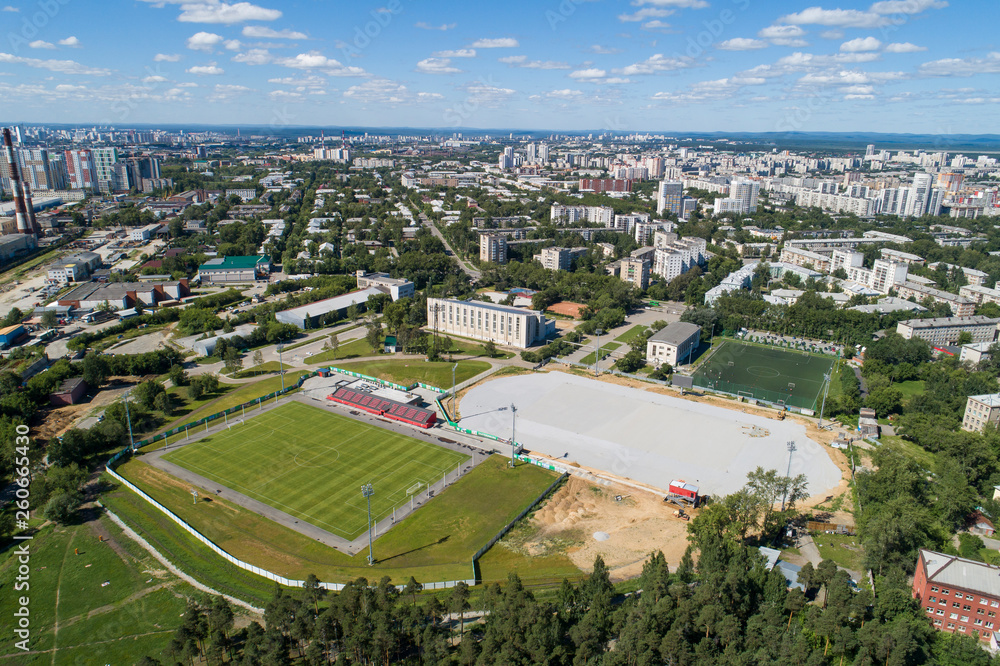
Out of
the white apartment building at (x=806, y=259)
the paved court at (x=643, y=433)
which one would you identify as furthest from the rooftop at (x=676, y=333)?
the white apartment building at (x=806, y=259)

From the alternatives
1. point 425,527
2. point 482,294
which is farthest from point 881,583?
point 482,294

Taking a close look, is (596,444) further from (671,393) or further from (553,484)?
(671,393)

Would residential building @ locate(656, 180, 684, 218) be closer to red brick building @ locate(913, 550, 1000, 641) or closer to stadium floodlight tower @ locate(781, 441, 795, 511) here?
stadium floodlight tower @ locate(781, 441, 795, 511)

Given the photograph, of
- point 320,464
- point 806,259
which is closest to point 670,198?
point 806,259

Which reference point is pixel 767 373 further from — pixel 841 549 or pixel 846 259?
pixel 846 259

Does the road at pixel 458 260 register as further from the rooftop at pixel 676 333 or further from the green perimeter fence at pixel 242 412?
Answer: the green perimeter fence at pixel 242 412
